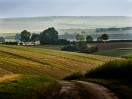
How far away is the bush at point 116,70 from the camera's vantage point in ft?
112

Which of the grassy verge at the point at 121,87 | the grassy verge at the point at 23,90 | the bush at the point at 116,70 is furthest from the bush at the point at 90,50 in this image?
the grassy verge at the point at 23,90

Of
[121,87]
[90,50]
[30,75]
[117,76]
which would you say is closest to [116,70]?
[117,76]

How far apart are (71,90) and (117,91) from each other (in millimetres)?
3401

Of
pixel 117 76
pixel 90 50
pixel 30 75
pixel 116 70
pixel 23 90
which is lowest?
pixel 90 50

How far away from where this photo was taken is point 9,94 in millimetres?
22406

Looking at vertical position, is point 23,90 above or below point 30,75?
above

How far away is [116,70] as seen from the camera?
3609 cm

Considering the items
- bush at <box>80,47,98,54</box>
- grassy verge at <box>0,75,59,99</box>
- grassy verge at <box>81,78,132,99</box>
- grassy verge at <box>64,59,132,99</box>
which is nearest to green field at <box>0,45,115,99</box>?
grassy verge at <box>0,75,59,99</box>

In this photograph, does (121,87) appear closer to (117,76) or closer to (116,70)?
(117,76)

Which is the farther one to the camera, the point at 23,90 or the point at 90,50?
the point at 90,50

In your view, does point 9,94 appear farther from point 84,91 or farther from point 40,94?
point 84,91

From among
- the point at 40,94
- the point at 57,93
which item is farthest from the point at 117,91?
the point at 40,94

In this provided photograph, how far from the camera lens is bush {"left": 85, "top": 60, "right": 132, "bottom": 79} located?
112ft

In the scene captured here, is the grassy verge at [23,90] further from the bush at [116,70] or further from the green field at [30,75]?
the bush at [116,70]
